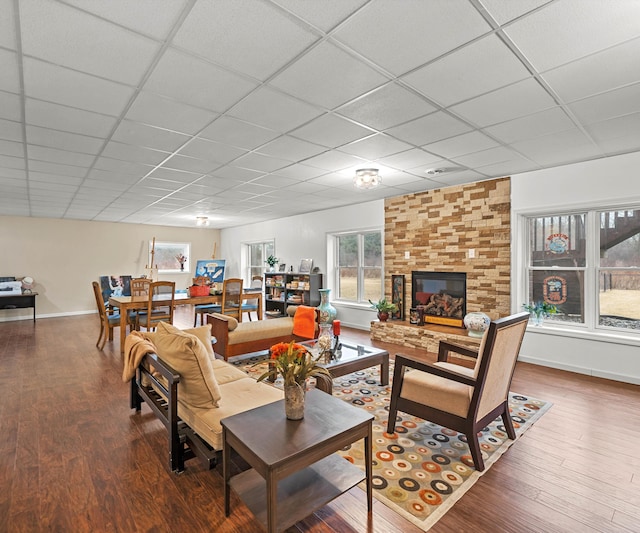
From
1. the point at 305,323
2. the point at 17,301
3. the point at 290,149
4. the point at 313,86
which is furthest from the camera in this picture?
the point at 17,301

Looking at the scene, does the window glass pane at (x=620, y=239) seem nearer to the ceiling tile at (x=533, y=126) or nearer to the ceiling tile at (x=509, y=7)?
the ceiling tile at (x=533, y=126)

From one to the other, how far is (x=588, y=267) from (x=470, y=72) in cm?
329

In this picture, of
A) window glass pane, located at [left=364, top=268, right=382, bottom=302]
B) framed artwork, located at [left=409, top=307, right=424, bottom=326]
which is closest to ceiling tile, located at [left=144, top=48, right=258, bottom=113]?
framed artwork, located at [left=409, top=307, right=424, bottom=326]

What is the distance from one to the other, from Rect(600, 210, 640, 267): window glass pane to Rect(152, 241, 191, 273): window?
10.0m

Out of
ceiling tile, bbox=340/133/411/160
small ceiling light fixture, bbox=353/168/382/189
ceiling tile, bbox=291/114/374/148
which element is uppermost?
ceiling tile, bbox=291/114/374/148

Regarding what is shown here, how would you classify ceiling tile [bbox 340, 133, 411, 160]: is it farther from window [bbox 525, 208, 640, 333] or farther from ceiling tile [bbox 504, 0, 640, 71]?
window [bbox 525, 208, 640, 333]

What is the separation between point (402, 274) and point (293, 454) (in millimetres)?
4712

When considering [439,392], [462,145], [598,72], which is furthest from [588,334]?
[598,72]

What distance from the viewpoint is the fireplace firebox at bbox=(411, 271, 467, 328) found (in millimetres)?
5133

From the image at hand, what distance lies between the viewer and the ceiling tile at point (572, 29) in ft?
5.20

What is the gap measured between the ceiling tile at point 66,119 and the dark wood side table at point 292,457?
8.60 feet

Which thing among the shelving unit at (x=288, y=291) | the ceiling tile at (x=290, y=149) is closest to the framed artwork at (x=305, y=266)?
the shelving unit at (x=288, y=291)

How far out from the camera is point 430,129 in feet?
9.76

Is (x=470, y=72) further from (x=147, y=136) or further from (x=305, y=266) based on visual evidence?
(x=305, y=266)
